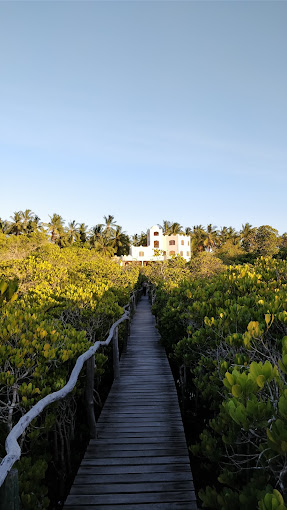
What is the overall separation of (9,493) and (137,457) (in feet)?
8.12

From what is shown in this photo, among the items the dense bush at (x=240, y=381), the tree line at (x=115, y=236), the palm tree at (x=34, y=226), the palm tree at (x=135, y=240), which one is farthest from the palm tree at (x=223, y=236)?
the dense bush at (x=240, y=381)

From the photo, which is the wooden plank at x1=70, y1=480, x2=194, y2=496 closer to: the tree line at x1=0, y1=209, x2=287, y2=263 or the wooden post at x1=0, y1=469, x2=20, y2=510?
the wooden post at x1=0, y1=469, x2=20, y2=510

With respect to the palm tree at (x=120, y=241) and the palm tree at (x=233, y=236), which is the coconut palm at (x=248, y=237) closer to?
the palm tree at (x=233, y=236)

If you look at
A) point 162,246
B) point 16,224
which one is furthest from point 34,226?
point 162,246

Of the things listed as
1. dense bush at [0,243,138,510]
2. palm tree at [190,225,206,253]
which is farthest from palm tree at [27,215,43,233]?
dense bush at [0,243,138,510]

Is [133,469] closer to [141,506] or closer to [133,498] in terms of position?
[133,498]

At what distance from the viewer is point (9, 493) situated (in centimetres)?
158

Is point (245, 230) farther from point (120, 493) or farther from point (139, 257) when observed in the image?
point (120, 493)

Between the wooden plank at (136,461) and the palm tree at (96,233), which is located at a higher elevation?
the palm tree at (96,233)

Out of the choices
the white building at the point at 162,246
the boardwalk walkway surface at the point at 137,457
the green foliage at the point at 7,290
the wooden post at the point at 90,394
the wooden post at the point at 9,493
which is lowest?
the boardwalk walkway surface at the point at 137,457

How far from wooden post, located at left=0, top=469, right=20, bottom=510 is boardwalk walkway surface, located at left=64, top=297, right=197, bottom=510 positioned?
168 centimetres

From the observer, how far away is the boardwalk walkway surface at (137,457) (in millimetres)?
2949

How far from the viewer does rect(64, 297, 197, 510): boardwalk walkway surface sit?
295cm

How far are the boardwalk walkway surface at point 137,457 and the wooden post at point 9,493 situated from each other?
168cm
